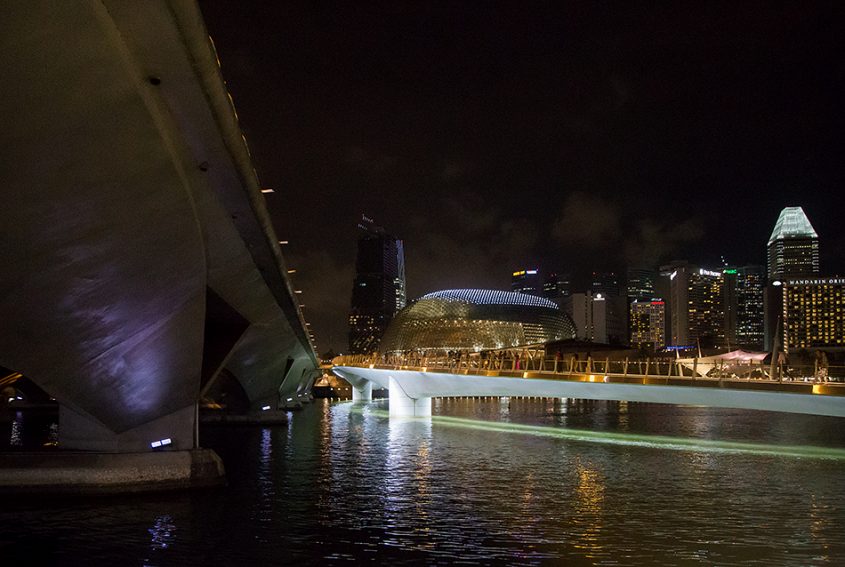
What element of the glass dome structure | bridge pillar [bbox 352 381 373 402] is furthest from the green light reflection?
the glass dome structure

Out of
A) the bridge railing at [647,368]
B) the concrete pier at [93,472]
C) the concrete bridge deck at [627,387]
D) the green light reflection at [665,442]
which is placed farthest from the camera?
the green light reflection at [665,442]

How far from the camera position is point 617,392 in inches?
1561

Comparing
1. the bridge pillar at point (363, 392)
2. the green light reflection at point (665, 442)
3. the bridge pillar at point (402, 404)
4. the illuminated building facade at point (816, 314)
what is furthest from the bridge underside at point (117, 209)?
the illuminated building facade at point (816, 314)

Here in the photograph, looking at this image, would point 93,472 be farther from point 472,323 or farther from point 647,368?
point 472,323

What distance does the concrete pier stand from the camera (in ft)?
67.5

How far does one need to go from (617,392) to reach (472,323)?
111740 millimetres

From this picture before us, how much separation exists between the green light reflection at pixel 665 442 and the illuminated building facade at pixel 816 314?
145410mm

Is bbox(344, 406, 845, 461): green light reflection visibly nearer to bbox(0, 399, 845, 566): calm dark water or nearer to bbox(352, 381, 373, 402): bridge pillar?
bbox(0, 399, 845, 566): calm dark water

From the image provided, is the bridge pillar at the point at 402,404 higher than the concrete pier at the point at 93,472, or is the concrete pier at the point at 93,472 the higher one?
the concrete pier at the point at 93,472

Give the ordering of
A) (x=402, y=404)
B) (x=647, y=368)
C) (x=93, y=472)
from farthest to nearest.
Answer: (x=402, y=404) < (x=647, y=368) < (x=93, y=472)

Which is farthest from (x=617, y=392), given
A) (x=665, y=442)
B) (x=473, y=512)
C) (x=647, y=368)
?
(x=473, y=512)

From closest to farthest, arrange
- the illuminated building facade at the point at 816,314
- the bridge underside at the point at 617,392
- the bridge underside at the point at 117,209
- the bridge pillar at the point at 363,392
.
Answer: the bridge underside at the point at 117,209 < the bridge underside at the point at 617,392 < the bridge pillar at the point at 363,392 < the illuminated building facade at the point at 816,314

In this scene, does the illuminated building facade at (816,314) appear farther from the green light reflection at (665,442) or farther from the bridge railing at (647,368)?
the green light reflection at (665,442)

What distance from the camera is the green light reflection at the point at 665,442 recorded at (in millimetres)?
35281
